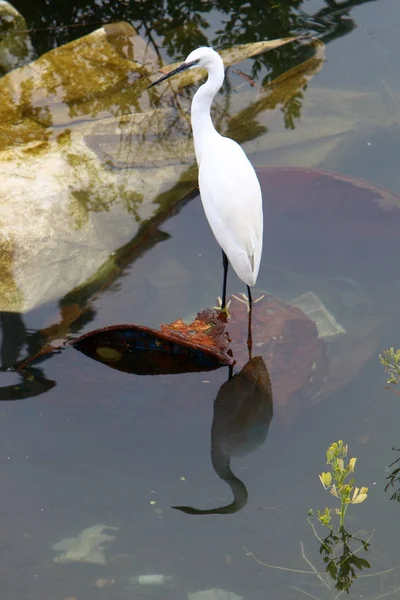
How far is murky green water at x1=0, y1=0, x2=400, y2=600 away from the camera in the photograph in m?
3.15

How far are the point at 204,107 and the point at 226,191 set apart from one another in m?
0.60

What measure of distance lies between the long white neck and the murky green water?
552mm

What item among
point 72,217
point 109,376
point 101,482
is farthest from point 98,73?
point 101,482

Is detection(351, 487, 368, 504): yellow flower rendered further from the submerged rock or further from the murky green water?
the submerged rock

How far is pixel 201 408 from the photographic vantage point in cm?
377

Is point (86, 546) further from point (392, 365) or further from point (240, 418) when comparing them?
point (392, 365)

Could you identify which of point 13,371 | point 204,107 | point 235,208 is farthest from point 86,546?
point 204,107

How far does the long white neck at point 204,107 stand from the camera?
14.2 ft

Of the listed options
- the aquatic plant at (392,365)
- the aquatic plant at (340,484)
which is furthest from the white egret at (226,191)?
the aquatic plant at (340,484)

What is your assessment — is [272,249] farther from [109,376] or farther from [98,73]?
[98,73]

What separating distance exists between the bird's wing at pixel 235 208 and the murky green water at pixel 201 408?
0.44 meters

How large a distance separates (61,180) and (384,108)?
7.34 feet

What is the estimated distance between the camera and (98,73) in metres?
5.58

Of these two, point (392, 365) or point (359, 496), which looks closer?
point (359, 496)
